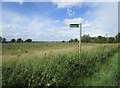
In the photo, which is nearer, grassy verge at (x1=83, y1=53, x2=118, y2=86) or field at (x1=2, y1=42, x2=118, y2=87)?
field at (x1=2, y1=42, x2=118, y2=87)

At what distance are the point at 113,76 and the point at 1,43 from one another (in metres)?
4.67

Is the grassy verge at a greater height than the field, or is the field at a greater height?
the field

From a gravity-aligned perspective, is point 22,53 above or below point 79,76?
above

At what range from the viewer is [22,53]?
412 inches

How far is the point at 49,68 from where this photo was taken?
970 centimetres

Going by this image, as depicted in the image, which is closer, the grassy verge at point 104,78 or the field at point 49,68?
the field at point 49,68

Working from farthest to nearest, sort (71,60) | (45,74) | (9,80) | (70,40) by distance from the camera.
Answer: (70,40) < (71,60) < (45,74) < (9,80)

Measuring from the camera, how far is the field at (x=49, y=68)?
8.80 meters

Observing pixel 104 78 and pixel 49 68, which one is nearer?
pixel 49 68

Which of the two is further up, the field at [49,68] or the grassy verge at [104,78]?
the field at [49,68]

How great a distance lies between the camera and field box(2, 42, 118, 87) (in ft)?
28.9

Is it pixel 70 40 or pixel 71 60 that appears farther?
pixel 70 40

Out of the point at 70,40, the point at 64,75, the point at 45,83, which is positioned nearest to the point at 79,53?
the point at 70,40

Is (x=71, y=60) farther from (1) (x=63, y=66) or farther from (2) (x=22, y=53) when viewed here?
(2) (x=22, y=53)
